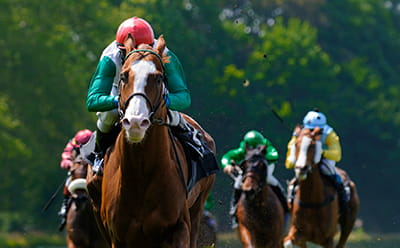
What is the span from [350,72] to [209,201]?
27.9 m

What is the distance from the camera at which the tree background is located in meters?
34.2

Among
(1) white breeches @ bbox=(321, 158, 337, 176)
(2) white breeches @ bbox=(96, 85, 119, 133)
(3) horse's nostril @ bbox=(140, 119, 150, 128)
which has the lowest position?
(3) horse's nostril @ bbox=(140, 119, 150, 128)

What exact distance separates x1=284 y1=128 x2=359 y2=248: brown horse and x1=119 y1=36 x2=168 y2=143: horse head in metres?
6.05

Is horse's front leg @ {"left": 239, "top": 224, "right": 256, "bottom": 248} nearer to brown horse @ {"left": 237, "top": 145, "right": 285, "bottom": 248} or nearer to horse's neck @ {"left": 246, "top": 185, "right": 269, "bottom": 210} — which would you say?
brown horse @ {"left": 237, "top": 145, "right": 285, "bottom": 248}

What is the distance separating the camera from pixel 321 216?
13.8 meters

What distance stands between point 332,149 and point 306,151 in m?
1.04

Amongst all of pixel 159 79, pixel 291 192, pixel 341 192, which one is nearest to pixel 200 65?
pixel 341 192

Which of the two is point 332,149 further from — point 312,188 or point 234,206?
point 234,206

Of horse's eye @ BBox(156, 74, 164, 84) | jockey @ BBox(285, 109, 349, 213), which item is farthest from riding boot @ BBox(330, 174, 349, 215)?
horse's eye @ BBox(156, 74, 164, 84)

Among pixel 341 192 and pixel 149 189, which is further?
pixel 341 192

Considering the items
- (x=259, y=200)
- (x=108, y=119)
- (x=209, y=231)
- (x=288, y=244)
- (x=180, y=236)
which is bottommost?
(x=288, y=244)

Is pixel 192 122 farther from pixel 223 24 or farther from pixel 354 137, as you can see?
pixel 354 137

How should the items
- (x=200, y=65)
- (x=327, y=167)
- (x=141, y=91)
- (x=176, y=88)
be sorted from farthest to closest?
(x=200, y=65)
(x=327, y=167)
(x=176, y=88)
(x=141, y=91)

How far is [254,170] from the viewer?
43.9ft
